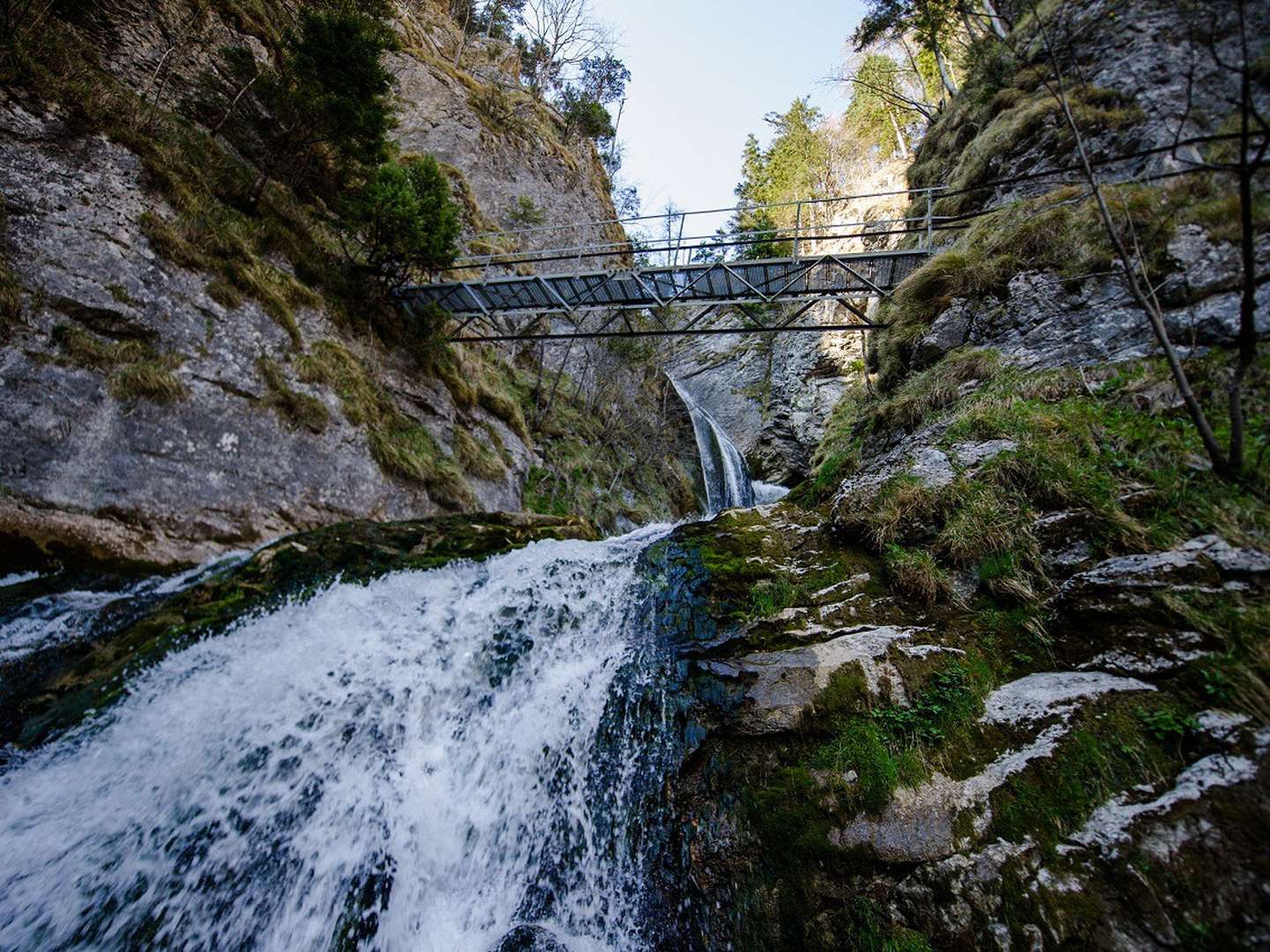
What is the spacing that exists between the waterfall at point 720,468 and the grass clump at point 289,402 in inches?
529

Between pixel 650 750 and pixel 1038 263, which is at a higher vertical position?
pixel 1038 263

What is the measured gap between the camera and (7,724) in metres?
3.80

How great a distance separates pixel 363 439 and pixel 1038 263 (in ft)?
34.0

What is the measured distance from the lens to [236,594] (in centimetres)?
530

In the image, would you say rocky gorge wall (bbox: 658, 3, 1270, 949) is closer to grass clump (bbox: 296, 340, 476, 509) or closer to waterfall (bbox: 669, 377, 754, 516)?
grass clump (bbox: 296, 340, 476, 509)

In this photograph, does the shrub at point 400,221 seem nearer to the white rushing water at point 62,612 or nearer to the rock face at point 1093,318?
the white rushing water at point 62,612

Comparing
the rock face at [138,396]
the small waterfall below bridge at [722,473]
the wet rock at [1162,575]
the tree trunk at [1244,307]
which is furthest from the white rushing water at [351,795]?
the small waterfall below bridge at [722,473]

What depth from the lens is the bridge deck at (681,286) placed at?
10.3 metres

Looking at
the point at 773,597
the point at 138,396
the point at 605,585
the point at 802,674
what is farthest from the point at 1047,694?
the point at 138,396

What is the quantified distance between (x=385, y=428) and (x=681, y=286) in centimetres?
681

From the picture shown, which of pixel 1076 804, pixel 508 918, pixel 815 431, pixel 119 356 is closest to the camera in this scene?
pixel 1076 804

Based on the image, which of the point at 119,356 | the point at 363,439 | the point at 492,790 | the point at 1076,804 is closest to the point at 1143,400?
the point at 1076,804

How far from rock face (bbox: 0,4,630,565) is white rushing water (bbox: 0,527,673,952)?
240 centimetres

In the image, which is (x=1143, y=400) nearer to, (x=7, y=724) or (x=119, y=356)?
(x=7, y=724)
